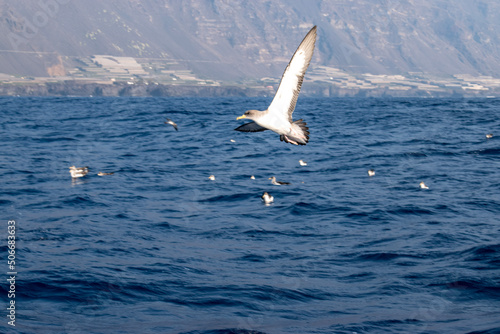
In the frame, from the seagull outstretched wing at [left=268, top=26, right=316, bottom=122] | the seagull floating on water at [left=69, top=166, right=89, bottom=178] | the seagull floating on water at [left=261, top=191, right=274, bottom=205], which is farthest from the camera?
the seagull floating on water at [left=69, top=166, right=89, bottom=178]

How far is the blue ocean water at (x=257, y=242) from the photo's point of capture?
10.8 metres

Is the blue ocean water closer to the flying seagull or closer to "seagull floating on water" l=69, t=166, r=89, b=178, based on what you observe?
"seagull floating on water" l=69, t=166, r=89, b=178

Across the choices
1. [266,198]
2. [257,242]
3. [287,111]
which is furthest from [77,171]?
[287,111]

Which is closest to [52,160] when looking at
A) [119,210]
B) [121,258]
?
[119,210]

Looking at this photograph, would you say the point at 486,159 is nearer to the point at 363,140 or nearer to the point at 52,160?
the point at 363,140

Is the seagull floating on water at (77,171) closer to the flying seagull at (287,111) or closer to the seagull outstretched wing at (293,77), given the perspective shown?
the flying seagull at (287,111)

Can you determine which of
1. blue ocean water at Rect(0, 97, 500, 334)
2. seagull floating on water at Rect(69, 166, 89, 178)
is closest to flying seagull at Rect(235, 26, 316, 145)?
blue ocean water at Rect(0, 97, 500, 334)

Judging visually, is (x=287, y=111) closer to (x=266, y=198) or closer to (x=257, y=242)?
(x=257, y=242)

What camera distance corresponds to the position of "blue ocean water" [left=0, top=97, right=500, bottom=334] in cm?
1075

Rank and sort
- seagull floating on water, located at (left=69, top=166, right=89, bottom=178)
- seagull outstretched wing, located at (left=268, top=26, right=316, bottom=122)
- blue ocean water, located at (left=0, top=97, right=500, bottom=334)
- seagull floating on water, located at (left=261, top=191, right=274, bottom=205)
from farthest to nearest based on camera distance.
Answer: seagull floating on water, located at (left=69, top=166, right=89, bottom=178) < seagull floating on water, located at (left=261, top=191, right=274, bottom=205) < blue ocean water, located at (left=0, top=97, right=500, bottom=334) < seagull outstretched wing, located at (left=268, top=26, right=316, bottom=122)

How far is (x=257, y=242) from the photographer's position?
15.2 m

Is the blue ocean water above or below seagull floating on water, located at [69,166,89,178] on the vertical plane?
below

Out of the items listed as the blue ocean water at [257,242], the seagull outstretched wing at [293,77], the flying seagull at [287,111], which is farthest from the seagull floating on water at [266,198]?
the seagull outstretched wing at [293,77]

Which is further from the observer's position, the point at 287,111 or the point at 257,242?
the point at 257,242
